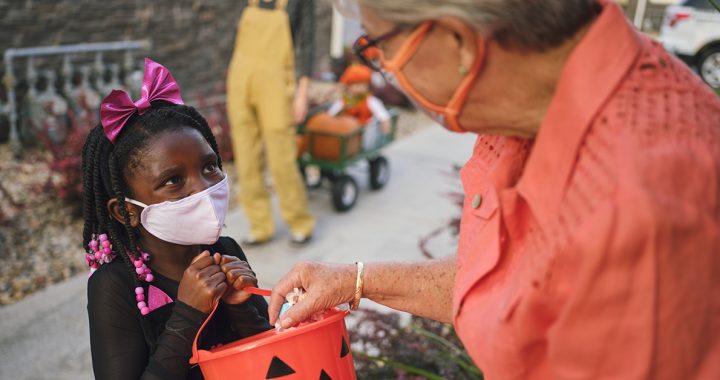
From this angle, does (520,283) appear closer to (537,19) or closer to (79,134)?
(537,19)

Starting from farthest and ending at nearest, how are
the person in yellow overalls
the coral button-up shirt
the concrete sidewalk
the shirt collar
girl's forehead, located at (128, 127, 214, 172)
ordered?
the person in yellow overalls
the concrete sidewalk
girl's forehead, located at (128, 127, 214, 172)
the shirt collar
the coral button-up shirt

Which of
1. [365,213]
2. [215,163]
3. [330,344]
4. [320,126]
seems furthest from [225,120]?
[330,344]

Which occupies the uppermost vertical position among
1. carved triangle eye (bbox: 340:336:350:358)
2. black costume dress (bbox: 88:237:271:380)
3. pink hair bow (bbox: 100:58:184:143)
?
pink hair bow (bbox: 100:58:184:143)

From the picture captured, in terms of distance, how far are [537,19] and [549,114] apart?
16 centimetres

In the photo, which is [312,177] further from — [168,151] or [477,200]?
[477,200]

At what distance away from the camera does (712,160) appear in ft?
3.25

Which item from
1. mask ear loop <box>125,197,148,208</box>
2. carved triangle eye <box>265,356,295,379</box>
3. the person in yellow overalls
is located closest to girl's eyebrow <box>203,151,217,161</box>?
mask ear loop <box>125,197,148,208</box>

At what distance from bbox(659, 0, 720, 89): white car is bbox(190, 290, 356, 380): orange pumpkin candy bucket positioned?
11460 mm

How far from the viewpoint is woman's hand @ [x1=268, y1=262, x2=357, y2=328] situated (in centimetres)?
164

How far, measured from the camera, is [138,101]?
1.83 metres

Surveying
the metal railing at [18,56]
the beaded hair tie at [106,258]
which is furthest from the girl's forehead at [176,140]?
the metal railing at [18,56]

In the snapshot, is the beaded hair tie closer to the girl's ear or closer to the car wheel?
the girl's ear

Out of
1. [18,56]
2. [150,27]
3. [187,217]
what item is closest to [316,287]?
[187,217]

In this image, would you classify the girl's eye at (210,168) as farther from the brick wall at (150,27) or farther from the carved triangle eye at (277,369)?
the brick wall at (150,27)
